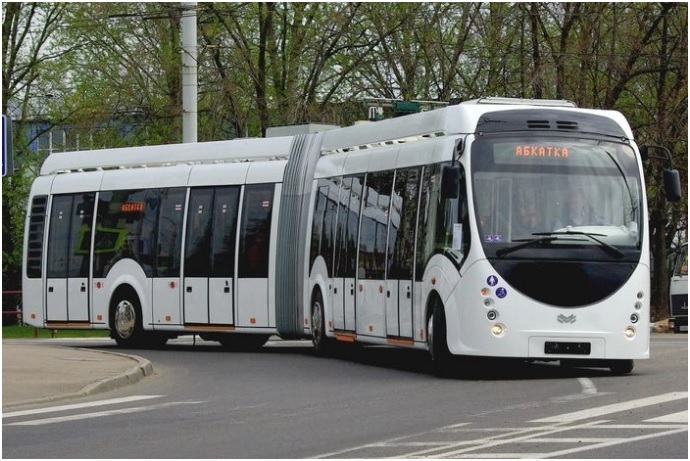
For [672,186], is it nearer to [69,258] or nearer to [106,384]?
[106,384]

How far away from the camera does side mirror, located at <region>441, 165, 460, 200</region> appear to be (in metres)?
18.3

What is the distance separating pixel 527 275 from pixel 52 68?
1324 inches

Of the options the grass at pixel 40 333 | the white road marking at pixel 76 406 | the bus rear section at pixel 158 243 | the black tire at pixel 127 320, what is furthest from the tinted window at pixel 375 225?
the grass at pixel 40 333

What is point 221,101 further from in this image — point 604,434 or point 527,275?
point 604,434

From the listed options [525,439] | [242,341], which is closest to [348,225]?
[242,341]

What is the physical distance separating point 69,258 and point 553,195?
454 inches

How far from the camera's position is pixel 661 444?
A: 11398 millimetres

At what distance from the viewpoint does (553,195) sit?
18438mm

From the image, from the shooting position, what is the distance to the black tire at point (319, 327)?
2327 centimetres

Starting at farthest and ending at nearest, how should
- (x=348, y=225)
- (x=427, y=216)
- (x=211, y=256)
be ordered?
(x=211, y=256)
(x=348, y=225)
(x=427, y=216)

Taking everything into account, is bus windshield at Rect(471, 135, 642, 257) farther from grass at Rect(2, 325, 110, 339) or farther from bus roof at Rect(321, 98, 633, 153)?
grass at Rect(2, 325, 110, 339)

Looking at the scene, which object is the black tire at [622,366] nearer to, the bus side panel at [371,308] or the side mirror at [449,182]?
the side mirror at [449,182]

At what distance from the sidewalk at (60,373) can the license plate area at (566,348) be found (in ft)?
15.5

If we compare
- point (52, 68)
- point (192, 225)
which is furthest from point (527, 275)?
point (52, 68)
